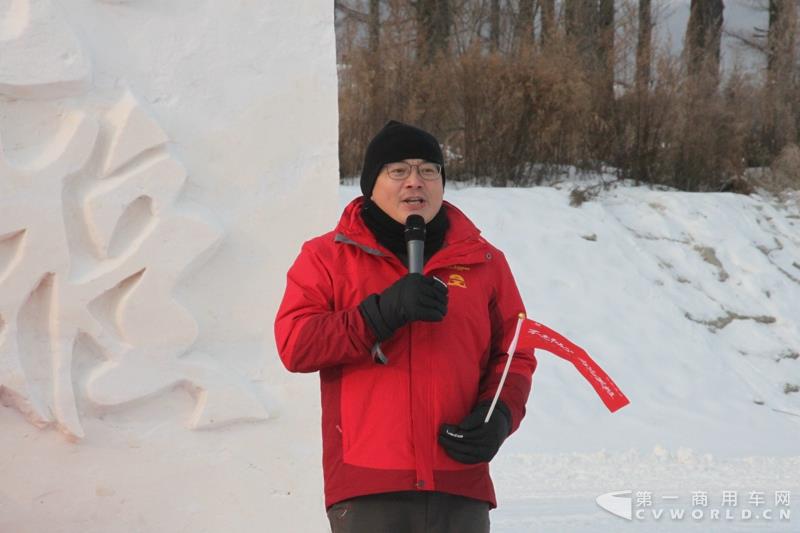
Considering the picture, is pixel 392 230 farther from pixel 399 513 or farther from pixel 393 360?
pixel 399 513

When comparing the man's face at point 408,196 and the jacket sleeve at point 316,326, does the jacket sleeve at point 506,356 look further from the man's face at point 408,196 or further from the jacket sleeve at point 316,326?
the jacket sleeve at point 316,326

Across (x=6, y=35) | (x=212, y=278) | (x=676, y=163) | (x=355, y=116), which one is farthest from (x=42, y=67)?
(x=676, y=163)

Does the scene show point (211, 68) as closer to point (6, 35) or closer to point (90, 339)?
point (6, 35)

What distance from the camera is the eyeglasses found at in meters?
2.54

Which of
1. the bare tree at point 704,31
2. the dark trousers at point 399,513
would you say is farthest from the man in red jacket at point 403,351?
the bare tree at point 704,31

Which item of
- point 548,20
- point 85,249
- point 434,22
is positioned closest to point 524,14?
point 548,20

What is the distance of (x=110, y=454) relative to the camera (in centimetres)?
385

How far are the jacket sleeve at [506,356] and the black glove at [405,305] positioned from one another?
30 cm

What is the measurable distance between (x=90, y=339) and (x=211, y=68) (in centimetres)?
109

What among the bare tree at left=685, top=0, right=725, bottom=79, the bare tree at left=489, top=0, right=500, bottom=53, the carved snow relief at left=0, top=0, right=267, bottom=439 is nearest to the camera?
the carved snow relief at left=0, top=0, right=267, bottom=439

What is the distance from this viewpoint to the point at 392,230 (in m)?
2.49

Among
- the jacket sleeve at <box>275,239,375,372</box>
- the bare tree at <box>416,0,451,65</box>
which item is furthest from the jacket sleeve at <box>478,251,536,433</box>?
the bare tree at <box>416,0,451,65</box>

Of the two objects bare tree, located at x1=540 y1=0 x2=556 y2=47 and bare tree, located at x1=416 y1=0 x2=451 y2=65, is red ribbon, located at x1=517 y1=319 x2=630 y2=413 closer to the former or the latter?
bare tree, located at x1=540 y1=0 x2=556 y2=47

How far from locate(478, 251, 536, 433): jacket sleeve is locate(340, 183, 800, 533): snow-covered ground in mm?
2446
